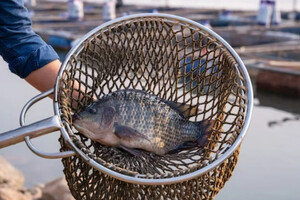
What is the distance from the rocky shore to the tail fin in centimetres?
317

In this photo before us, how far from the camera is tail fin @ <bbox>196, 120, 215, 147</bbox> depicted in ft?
6.12

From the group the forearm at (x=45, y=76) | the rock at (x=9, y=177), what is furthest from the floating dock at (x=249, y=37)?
the forearm at (x=45, y=76)

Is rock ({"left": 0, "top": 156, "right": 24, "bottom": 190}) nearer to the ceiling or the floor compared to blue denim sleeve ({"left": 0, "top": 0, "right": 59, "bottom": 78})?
nearer to the floor

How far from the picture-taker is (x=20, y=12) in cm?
188

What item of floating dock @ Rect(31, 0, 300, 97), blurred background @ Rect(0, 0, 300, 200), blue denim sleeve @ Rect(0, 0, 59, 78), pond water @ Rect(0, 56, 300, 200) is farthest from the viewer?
floating dock @ Rect(31, 0, 300, 97)

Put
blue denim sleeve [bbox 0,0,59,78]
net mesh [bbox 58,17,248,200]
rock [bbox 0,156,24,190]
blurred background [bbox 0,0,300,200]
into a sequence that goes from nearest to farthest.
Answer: net mesh [bbox 58,17,248,200] → blue denim sleeve [bbox 0,0,59,78] → rock [bbox 0,156,24,190] → blurred background [bbox 0,0,300,200]

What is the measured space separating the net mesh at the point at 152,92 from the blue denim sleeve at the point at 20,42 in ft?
0.43

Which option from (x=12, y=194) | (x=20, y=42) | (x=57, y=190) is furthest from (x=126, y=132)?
(x=12, y=194)

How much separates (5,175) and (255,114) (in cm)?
448

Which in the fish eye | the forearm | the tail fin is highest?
the forearm

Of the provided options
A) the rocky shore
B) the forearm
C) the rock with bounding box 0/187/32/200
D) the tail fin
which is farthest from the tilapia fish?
the rock with bounding box 0/187/32/200

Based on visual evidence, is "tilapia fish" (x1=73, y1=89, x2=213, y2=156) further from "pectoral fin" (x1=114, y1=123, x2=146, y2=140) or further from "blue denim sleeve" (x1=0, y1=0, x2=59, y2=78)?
"blue denim sleeve" (x1=0, y1=0, x2=59, y2=78)

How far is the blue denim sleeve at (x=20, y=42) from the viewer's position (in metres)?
1.86

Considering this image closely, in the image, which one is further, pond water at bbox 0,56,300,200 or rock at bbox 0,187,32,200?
pond water at bbox 0,56,300,200
